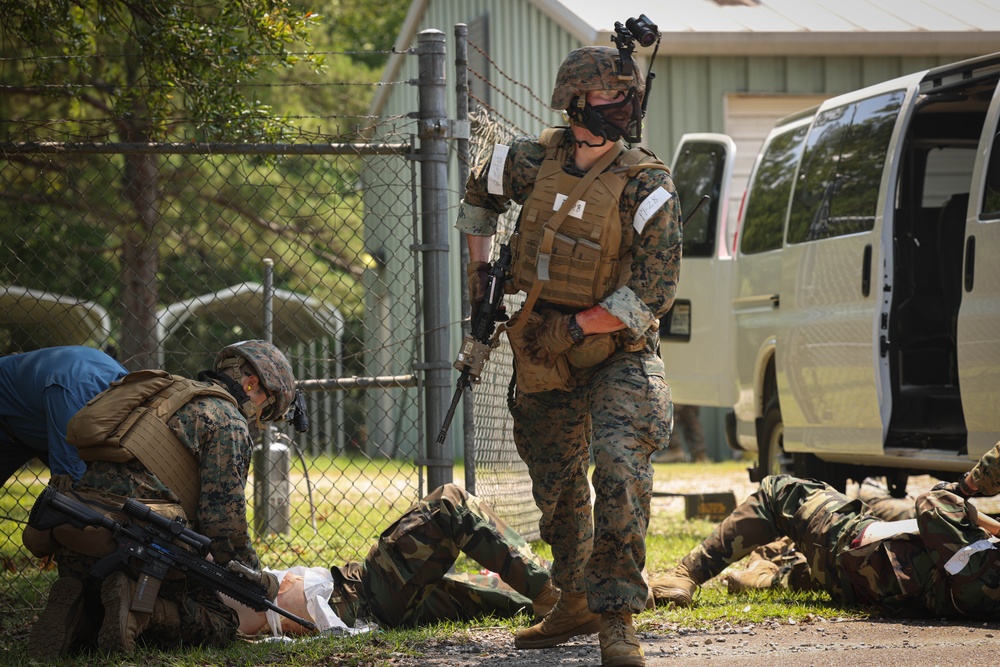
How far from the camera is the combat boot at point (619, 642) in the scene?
3879mm

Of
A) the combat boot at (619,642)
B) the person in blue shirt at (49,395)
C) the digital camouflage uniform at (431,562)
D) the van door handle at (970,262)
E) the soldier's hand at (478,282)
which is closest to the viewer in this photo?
→ the combat boot at (619,642)

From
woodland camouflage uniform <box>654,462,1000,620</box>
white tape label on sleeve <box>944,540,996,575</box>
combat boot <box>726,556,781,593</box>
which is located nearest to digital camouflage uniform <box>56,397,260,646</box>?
woodland camouflage uniform <box>654,462,1000,620</box>

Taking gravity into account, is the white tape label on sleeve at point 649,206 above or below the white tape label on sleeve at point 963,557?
above

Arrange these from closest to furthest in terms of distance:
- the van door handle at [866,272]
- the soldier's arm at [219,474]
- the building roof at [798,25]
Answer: the soldier's arm at [219,474] → the van door handle at [866,272] → the building roof at [798,25]

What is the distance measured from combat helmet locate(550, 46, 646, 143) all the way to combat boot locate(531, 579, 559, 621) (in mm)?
1818

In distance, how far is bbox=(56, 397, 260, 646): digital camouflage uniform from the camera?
4212 mm

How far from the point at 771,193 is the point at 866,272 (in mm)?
1512

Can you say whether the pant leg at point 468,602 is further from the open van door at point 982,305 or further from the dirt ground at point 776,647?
the open van door at point 982,305

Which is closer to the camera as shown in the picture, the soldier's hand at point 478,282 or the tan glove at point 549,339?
the tan glove at point 549,339

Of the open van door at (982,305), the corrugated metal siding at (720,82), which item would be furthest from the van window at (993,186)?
the corrugated metal siding at (720,82)

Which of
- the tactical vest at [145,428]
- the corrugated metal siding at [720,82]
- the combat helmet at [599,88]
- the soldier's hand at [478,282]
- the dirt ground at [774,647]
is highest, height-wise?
the corrugated metal siding at [720,82]

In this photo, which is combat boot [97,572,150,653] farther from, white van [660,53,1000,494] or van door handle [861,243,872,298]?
van door handle [861,243,872,298]

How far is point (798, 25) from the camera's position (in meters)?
12.5

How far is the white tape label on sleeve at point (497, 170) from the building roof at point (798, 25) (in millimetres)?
7739
